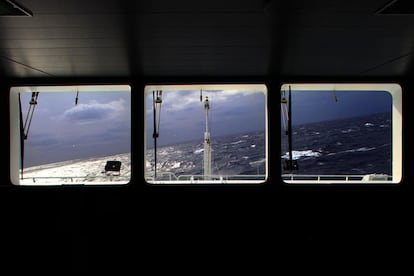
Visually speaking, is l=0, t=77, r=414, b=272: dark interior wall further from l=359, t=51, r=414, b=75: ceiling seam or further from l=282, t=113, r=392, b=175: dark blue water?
l=282, t=113, r=392, b=175: dark blue water

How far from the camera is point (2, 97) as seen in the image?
385cm

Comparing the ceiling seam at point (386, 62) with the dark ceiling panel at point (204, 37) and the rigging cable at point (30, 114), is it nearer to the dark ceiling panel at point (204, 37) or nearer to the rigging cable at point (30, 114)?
the dark ceiling panel at point (204, 37)

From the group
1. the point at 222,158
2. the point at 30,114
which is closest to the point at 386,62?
the point at 30,114

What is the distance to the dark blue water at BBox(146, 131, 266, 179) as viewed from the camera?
28234mm

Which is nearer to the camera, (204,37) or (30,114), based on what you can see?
(204,37)

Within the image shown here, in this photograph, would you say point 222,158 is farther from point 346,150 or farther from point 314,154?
point 346,150
